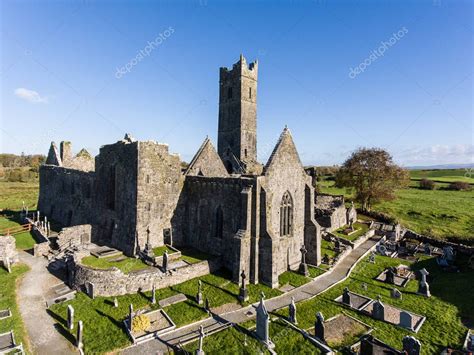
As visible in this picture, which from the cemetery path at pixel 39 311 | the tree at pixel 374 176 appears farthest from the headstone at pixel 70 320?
the tree at pixel 374 176

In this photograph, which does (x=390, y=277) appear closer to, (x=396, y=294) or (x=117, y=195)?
(x=396, y=294)

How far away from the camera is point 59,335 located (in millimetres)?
14070

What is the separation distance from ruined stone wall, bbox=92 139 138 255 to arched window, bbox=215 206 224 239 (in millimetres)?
6900

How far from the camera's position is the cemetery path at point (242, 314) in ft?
43.9

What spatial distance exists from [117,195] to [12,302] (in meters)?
11.0

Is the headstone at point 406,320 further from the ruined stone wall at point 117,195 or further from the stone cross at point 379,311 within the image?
the ruined stone wall at point 117,195

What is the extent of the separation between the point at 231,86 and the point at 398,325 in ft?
140

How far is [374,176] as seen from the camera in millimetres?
48062

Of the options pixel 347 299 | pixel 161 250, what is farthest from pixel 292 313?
pixel 161 250

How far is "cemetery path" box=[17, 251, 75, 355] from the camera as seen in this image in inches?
522

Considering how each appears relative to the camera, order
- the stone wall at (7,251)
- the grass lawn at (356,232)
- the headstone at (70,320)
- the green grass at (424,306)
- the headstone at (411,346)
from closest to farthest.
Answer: the headstone at (411,346) < the headstone at (70,320) < the green grass at (424,306) < the stone wall at (7,251) < the grass lawn at (356,232)

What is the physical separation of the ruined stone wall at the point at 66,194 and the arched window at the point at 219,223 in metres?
15.4

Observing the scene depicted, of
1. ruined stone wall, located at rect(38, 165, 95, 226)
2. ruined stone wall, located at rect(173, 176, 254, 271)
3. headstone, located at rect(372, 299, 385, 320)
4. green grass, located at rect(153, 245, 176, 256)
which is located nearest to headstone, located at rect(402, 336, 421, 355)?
headstone, located at rect(372, 299, 385, 320)

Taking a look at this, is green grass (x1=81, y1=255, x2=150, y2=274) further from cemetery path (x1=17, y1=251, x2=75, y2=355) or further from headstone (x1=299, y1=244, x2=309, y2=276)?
headstone (x1=299, y1=244, x2=309, y2=276)
